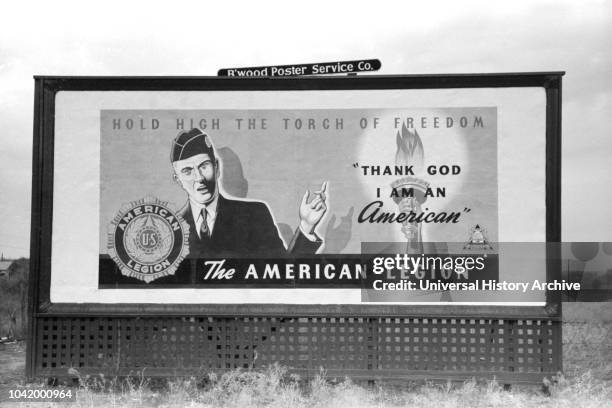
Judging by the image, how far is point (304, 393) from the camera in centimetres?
813

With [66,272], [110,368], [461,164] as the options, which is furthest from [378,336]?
[66,272]

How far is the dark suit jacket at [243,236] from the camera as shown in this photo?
8.37 meters

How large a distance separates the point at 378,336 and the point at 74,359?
3998mm

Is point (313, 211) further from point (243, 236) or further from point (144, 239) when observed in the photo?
point (144, 239)

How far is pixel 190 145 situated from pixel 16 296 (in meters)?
12.1

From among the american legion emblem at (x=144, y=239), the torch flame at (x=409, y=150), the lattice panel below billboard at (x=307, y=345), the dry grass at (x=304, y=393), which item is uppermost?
the torch flame at (x=409, y=150)

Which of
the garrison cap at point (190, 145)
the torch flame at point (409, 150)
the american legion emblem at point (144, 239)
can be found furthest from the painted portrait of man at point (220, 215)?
the torch flame at point (409, 150)

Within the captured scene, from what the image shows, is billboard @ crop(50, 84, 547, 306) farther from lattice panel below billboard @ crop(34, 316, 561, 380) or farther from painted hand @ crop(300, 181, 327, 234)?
lattice panel below billboard @ crop(34, 316, 561, 380)

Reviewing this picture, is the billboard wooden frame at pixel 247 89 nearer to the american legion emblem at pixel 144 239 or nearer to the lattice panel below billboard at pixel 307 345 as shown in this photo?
the lattice panel below billboard at pixel 307 345

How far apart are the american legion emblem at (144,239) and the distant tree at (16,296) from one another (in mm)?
5396

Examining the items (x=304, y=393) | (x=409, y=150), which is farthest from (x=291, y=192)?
(x=304, y=393)

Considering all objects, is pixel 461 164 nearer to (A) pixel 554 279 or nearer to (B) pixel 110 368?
(A) pixel 554 279

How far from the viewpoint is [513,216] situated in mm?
8219

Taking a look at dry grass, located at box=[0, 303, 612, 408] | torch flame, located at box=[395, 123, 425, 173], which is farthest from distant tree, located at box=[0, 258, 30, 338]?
torch flame, located at box=[395, 123, 425, 173]
